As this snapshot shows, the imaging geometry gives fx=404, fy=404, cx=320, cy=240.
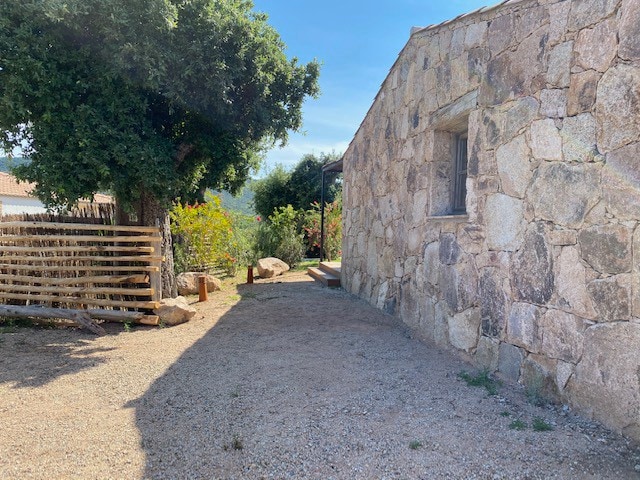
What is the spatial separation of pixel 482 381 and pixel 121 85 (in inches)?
209

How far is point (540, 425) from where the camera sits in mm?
2627

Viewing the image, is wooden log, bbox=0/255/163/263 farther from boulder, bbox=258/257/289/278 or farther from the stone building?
boulder, bbox=258/257/289/278

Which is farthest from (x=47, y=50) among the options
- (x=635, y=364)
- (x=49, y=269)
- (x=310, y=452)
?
(x=635, y=364)

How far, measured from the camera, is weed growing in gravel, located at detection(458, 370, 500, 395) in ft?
10.6

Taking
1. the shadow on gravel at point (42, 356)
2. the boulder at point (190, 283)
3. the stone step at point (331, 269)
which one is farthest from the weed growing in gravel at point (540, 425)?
the boulder at point (190, 283)

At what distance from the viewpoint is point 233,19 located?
558 centimetres

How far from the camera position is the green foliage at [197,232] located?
8570 mm

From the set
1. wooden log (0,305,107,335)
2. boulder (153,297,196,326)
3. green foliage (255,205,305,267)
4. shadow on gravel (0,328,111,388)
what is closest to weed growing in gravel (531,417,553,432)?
shadow on gravel (0,328,111,388)

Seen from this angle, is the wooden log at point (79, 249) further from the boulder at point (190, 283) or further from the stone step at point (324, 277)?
the stone step at point (324, 277)

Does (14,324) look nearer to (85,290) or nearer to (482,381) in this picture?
(85,290)

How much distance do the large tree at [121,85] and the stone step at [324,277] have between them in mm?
3641

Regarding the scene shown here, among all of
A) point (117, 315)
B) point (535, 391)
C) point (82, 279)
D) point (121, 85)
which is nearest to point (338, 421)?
point (535, 391)

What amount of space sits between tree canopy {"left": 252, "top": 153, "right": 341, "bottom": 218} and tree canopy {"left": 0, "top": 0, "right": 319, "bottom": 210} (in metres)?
10.8

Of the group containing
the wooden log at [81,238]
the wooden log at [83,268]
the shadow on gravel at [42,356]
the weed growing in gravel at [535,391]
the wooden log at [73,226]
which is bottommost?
the shadow on gravel at [42,356]
